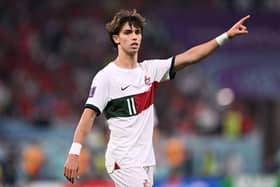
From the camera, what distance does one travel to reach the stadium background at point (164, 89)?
1838cm

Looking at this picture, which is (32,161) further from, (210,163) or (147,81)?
(147,81)

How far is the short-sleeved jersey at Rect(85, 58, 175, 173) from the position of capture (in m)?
8.64

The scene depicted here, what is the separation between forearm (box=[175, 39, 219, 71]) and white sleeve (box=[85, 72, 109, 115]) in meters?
0.70

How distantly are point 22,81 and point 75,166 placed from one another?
41.9 feet

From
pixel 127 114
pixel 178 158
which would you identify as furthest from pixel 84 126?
pixel 178 158

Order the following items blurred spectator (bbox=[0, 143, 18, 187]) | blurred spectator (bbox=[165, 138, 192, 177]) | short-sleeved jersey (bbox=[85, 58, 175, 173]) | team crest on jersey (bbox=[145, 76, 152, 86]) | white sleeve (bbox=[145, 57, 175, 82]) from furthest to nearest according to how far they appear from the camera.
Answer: blurred spectator (bbox=[165, 138, 192, 177]) → blurred spectator (bbox=[0, 143, 18, 187]) → white sleeve (bbox=[145, 57, 175, 82]) → team crest on jersey (bbox=[145, 76, 152, 86]) → short-sleeved jersey (bbox=[85, 58, 175, 173])

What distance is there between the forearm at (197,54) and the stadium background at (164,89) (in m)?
8.22

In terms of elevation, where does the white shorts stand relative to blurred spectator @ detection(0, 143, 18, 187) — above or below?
below

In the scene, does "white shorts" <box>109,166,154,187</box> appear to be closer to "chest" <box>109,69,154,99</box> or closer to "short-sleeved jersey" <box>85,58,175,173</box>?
"short-sleeved jersey" <box>85,58,175,173</box>

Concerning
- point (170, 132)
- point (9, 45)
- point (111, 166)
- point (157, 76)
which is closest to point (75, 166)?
point (111, 166)

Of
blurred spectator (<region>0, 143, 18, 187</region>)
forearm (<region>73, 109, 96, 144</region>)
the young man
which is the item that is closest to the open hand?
forearm (<region>73, 109, 96, 144</region>)

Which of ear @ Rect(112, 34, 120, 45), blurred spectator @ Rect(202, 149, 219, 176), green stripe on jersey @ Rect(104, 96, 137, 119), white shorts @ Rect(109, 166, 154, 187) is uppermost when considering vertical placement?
blurred spectator @ Rect(202, 149, 219, 176)

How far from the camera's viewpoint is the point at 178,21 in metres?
20.8

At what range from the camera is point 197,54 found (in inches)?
348
